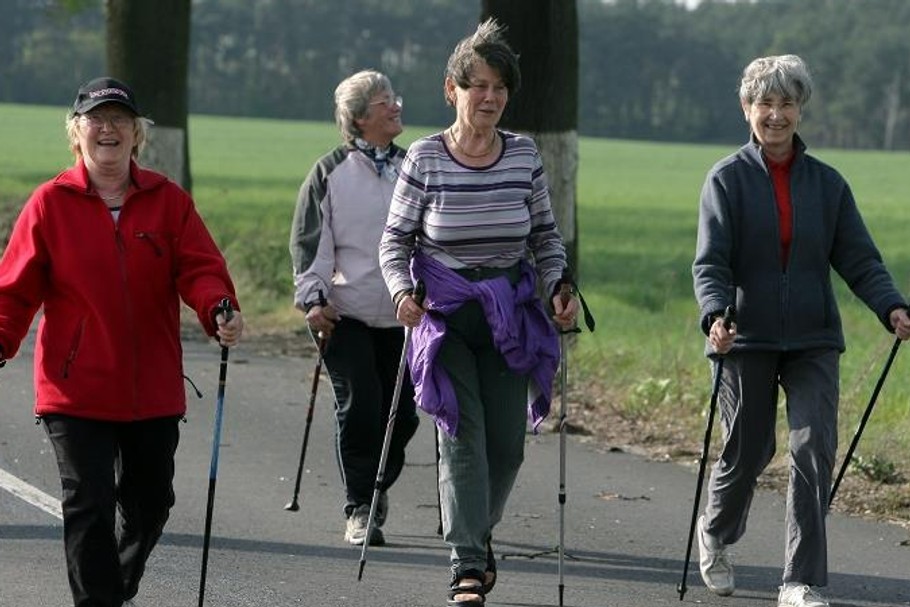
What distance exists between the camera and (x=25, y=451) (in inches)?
424

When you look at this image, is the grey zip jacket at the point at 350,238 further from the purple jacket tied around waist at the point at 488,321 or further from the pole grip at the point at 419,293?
the pole grip at the point at 419,293

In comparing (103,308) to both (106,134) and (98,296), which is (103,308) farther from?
(106,134)

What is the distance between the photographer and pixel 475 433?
7160 millimetres

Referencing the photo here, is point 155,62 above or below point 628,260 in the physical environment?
above

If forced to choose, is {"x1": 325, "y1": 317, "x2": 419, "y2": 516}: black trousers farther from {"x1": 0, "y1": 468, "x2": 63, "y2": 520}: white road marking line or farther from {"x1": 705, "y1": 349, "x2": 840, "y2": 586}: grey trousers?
{"x1": 705, "y1": 349, "x2": 840, "y2": 586}: grey trousers

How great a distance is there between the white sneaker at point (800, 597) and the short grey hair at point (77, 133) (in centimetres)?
267

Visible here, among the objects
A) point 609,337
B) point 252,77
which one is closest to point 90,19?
point 252,77

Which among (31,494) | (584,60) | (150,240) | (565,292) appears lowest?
(584,60)

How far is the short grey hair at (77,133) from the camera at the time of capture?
6.63 m

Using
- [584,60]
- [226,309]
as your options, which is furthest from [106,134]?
[584,60]

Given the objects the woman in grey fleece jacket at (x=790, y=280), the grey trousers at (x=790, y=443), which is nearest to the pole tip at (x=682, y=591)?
the grey trousers at (x=790, y=443)

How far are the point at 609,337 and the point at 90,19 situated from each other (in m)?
116

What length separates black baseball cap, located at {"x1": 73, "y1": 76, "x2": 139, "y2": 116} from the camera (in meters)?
6.52

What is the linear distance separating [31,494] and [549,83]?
5.09m
